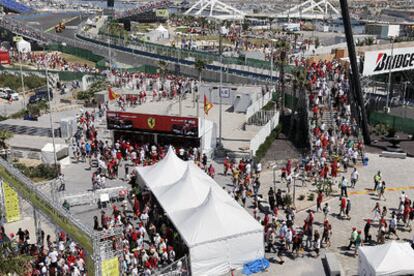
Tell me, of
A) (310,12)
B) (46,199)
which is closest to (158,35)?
(310,12)

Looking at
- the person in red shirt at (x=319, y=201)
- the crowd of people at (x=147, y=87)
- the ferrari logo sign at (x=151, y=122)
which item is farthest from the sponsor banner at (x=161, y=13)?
the person in red shirt at (x=319, y=201)

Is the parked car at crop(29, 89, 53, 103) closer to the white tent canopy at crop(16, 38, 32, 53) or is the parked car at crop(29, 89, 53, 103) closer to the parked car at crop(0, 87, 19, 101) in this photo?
the parked car at crop(0, 87, 19, 101)

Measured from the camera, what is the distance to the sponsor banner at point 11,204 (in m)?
22.2

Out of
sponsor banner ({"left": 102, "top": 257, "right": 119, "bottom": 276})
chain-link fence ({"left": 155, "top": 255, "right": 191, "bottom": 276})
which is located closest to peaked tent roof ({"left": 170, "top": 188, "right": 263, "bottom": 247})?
chain-link fence ({"left": 155, "top": 255, "right": 191, "bottom": 276})

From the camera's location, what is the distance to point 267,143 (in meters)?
33.8

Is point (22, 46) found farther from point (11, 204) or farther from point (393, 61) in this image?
point (11, 204)

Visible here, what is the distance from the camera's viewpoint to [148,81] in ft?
161

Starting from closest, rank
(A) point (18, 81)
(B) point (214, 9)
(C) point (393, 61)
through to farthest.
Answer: (C) point (393, 61) < (A) point (18, 81) < (B) point (214, 9)

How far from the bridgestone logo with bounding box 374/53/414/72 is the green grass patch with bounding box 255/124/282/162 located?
8855mm

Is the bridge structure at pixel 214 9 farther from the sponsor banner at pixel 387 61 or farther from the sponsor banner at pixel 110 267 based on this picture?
the sponsor banner at pixel 110 267

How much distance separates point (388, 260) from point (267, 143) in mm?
17524

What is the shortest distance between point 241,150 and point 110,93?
13490 millimetres

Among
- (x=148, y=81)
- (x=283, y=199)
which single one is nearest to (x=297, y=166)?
(x=283, y=199)

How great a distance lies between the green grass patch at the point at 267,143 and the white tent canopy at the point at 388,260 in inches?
546
